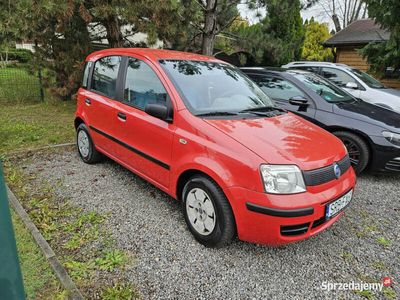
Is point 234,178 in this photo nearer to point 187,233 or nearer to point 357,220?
point 187,233

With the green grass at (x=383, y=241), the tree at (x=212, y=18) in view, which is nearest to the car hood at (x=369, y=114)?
the green grass at (x=383, y=241)

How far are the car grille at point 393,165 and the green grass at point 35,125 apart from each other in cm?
524

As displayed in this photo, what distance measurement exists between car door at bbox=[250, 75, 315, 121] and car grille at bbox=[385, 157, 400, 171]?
3.86ft

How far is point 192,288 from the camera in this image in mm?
2213

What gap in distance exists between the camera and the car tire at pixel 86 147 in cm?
432

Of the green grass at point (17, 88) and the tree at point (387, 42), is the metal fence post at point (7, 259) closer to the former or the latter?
the tree at point (387, 42)

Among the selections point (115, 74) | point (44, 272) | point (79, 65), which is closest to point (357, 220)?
point (44, 272)

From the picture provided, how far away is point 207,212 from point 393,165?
2911 millimetres

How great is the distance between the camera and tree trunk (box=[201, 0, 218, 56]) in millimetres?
8133

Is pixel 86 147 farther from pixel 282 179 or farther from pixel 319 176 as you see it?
pixel 319 176

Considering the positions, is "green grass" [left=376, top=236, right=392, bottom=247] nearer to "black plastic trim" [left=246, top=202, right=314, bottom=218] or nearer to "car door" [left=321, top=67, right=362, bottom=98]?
"black plastic trim" [left=246, top=202, right=314, bottom=218]

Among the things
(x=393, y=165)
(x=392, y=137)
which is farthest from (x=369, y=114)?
(x=393, y=165)

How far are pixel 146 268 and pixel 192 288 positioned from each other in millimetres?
426

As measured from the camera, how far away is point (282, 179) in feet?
7.31
